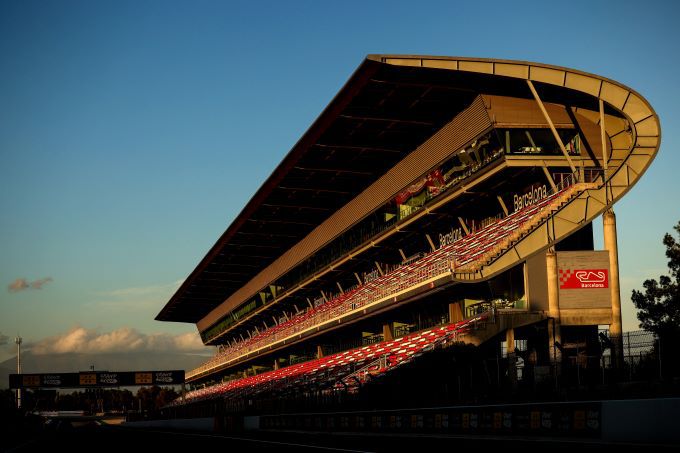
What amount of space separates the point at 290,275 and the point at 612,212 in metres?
49.0

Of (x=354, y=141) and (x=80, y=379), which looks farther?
(x=80, y=379)

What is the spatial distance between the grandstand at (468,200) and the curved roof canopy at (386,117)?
100mm

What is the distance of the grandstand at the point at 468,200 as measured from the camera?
4009 centimetres

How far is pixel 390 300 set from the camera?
50875mm

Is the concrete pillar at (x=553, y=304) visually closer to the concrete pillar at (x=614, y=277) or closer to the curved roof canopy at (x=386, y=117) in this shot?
the concrete pillar at (x=614, y=277)

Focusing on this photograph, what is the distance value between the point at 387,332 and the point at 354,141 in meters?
14.3

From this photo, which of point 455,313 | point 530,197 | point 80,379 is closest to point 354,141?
point 530,197

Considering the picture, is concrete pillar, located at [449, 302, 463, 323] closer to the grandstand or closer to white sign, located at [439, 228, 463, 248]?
the grandstand

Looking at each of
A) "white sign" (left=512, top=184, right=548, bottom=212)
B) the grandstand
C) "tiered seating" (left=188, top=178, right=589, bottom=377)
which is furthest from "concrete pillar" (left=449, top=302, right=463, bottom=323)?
"white sign" (left=512, top=184, right=548, bottom=212)

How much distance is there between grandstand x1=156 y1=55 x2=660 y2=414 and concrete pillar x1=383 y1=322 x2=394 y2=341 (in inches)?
3.7

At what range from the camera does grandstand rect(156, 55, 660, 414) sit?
40.1 m

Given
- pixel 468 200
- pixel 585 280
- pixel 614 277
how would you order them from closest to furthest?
1. pixel 614 277
2. pixel 585 280
3. pixel 468 200

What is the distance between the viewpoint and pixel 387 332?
2330 inches

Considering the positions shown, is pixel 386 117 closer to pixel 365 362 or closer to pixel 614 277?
pixel 365 362
